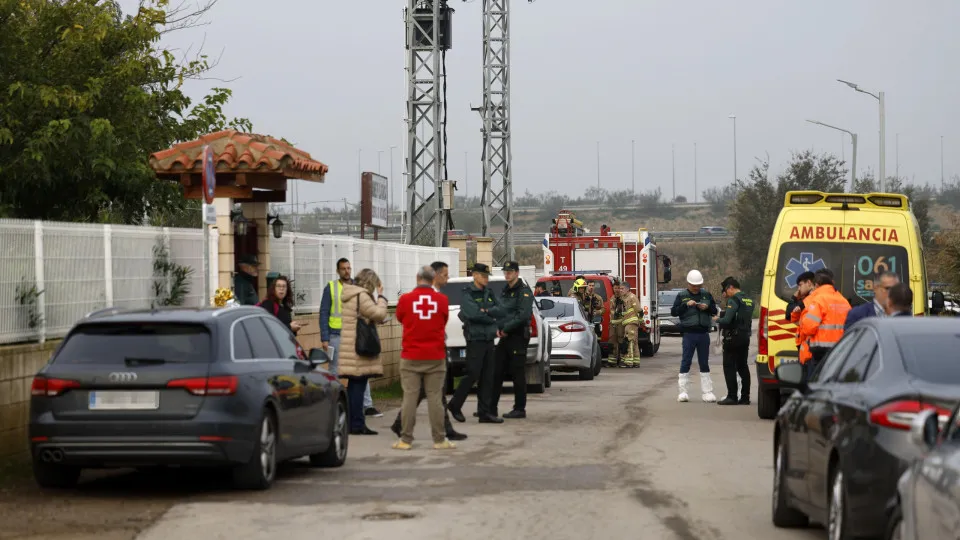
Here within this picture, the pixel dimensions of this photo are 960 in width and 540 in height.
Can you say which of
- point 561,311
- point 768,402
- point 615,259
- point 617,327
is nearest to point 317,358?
point 768,402

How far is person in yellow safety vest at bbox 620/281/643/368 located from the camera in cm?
3238

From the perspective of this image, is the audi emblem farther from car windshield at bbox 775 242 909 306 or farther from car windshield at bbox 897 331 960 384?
car windshield at bbox 775 242 909 306

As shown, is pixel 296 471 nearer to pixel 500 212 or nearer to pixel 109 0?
pixel 109 0

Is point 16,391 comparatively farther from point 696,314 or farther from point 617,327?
point 617,327

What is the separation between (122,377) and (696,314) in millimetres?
12227

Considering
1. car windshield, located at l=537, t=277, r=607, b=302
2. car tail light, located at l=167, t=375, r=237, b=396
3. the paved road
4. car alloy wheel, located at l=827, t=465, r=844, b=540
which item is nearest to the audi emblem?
car tail light, located at l=167, t=375, r=237, b=396

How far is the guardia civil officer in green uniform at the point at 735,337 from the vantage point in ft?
70.2

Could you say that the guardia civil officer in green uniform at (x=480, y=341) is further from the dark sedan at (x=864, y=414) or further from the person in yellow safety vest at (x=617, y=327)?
the person in yellow safety vest at (x=617, y=327)

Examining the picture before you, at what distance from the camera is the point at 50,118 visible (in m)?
22.4

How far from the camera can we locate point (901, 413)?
738 cm

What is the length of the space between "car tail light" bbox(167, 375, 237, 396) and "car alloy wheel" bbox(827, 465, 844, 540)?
4657 mm

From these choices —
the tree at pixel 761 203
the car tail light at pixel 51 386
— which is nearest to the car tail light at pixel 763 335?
the car tail light at pixel 51 386

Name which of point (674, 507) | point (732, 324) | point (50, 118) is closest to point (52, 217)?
point (50, 118)

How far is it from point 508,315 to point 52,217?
316 inches
